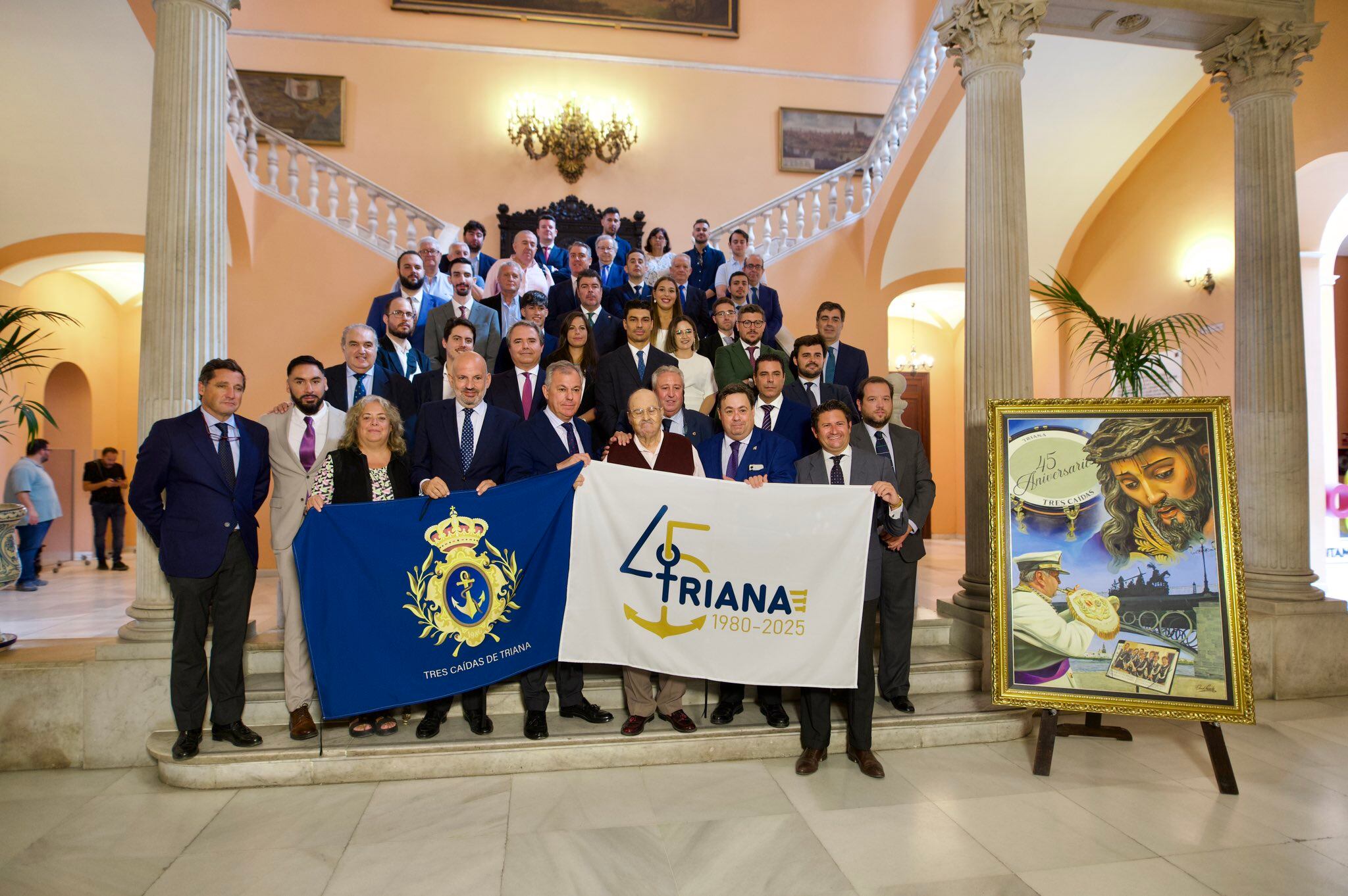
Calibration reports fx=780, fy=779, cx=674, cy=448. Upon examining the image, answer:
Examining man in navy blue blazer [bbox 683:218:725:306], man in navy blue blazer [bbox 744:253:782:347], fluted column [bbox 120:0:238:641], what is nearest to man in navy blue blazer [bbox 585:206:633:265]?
man in navy blue blazer [bbox 683:218:725:306]

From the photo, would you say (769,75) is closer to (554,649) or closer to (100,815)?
(554,649)

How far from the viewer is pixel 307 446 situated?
3.71m

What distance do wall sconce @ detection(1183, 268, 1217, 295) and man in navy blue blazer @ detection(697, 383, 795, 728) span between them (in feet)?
20.4

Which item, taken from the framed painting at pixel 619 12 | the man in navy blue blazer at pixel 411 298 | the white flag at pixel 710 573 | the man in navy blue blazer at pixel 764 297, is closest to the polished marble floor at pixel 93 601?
the white flag at pixel 710 573

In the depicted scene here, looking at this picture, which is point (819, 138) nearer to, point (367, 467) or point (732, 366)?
point (732, 366)

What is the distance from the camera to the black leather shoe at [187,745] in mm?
3393

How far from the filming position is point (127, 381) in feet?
36.6

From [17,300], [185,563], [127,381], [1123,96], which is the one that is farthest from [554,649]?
[127,381]

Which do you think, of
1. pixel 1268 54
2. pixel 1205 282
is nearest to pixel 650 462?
pixel 1268 54

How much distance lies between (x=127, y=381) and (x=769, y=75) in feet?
33.2

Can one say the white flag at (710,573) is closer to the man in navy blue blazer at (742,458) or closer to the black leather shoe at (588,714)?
the man in navy blue blazer at (742,458)

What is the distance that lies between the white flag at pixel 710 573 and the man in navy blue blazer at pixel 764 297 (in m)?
3.14

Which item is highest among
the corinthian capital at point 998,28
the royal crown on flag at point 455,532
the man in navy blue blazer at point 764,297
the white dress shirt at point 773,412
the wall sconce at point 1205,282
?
the corinthian capital at point 998,28

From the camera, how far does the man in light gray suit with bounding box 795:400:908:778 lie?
351 centimetres
